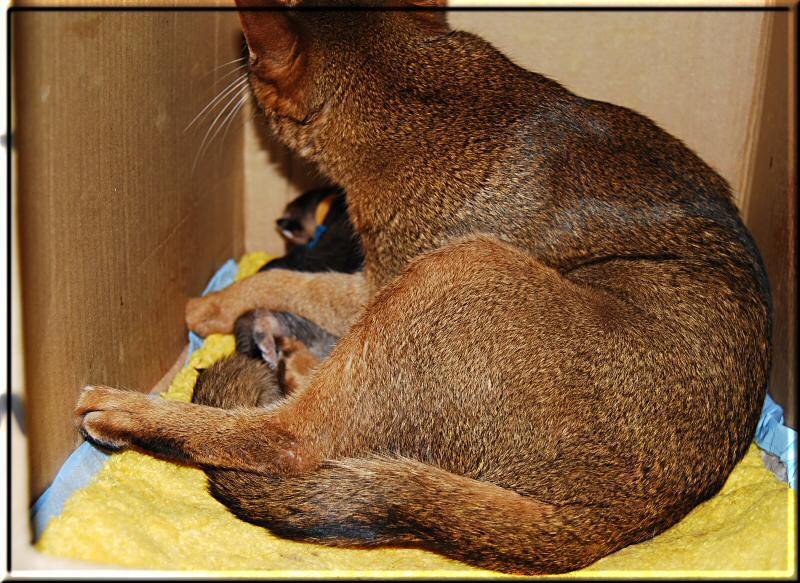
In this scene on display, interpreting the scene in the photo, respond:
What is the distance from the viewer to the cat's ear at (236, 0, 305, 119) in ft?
9.47

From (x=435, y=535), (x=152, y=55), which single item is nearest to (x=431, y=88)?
(x=152, y=55)

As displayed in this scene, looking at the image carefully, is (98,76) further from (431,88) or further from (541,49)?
(541,49)

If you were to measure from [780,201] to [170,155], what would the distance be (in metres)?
2.46

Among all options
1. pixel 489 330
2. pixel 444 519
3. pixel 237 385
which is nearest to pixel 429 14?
pixel 489 330

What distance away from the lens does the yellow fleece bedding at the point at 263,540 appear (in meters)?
2.35

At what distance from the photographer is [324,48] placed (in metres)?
3.13

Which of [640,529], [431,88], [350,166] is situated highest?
[431,88]

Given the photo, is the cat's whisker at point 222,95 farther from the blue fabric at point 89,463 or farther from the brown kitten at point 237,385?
the blue fabric at point 89,463

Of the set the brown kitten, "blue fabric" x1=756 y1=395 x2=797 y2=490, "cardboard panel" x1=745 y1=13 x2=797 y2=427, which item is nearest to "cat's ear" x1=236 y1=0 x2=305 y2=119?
the brown kitten

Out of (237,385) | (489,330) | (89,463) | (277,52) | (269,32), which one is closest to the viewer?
(489,330)

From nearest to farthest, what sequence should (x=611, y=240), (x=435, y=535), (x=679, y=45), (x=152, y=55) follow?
(x=435, y=535)
(x=611, y=240)
(x=152, y=55)
(x=679, y=45)

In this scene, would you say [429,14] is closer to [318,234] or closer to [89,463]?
[318,234]

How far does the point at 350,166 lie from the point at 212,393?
A: 3.18ft

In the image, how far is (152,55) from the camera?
126 inches
